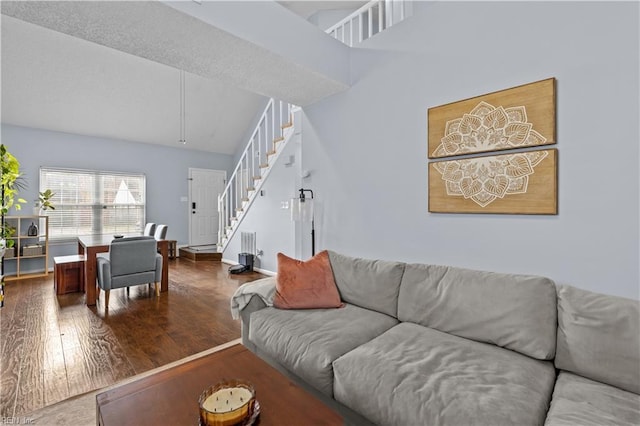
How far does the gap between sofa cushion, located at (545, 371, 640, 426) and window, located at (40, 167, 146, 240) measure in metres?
6.28

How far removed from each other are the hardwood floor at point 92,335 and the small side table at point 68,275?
0.11 m

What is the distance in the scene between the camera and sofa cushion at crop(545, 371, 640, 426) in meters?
1.11

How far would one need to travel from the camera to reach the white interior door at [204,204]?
24.4 feet

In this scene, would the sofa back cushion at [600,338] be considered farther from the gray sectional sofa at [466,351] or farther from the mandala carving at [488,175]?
the mandala carving at [488,175]

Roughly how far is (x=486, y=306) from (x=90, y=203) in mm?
7117

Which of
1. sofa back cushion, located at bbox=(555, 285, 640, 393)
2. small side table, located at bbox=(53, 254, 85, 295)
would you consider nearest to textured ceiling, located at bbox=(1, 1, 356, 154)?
sofa back cushion, located at bbox=(555, 285, 640, 393)

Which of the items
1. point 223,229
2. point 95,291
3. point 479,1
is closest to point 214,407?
point 479,1

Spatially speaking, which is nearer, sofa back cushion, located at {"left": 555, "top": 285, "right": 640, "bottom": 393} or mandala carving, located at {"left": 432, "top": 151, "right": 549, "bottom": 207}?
sofa back cushion, located at {"left": 555, "top": 285, "right": 640, "bottom": 393}

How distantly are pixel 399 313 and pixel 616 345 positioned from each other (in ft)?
3.58

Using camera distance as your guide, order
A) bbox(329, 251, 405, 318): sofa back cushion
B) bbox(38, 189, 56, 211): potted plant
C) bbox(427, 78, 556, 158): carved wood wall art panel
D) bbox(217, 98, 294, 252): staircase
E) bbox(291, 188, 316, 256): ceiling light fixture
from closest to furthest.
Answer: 1. bbox(427, 78, 556, 158): carved wood wall art panel
2. bbox(329, 251, 405, 318): sofa back cushion
3. bbox(291, 188, 316, 256): ceiling light fixture
4. bbox(217, 98, 294, 252): staircase
5. bbox(38, 189, 56, 211): potted plant

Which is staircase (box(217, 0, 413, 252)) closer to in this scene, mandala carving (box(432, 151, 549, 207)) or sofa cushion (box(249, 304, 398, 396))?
mandala carving (box(432, 151, 549, 207))

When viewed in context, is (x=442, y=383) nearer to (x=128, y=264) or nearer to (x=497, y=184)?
(x=497, y=184)

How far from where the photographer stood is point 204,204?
25.1ft

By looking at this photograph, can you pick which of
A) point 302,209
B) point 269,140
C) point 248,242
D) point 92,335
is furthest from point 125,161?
point 302,209
